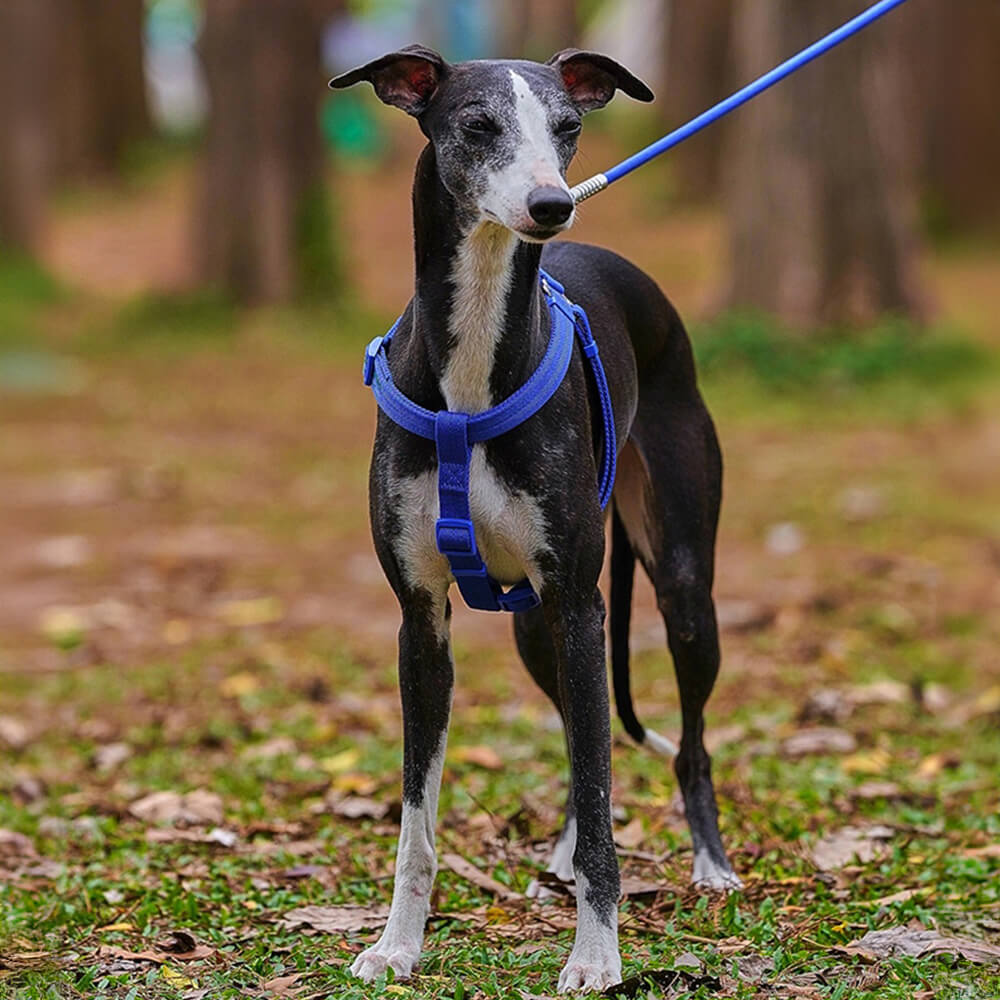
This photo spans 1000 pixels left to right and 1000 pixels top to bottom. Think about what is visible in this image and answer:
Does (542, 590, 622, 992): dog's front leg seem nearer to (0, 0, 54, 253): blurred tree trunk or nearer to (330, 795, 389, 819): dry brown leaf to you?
(330, 795, 389, 819): dry brown leaf

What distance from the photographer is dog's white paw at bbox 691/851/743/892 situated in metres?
4.71

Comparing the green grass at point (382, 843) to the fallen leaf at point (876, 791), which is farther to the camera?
the fallen leaf at point (876, 791)

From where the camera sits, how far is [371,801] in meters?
5.77

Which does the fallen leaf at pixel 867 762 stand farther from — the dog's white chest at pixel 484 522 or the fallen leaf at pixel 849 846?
Result: the dog's white chest at pixel 484 522

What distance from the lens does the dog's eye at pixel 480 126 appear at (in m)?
3.75

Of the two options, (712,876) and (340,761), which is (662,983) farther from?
(340,761)

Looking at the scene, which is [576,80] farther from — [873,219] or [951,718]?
[873,219]

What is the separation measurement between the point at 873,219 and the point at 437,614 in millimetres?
10399

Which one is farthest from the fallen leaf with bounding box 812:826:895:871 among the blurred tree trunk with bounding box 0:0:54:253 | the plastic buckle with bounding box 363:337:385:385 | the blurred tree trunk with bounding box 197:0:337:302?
the blurred tree trunk with bounding box 0:0:54:253

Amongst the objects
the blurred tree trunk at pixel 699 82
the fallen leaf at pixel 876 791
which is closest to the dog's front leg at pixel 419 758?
the fallen leaf at pixel 876 791

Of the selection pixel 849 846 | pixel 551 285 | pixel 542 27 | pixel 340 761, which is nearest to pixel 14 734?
pixel 340 761

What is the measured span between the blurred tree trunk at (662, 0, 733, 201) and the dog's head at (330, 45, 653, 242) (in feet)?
63.2

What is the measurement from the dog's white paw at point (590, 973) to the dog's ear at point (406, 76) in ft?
5.99

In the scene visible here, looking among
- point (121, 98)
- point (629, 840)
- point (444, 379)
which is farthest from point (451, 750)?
point (121, 98)
